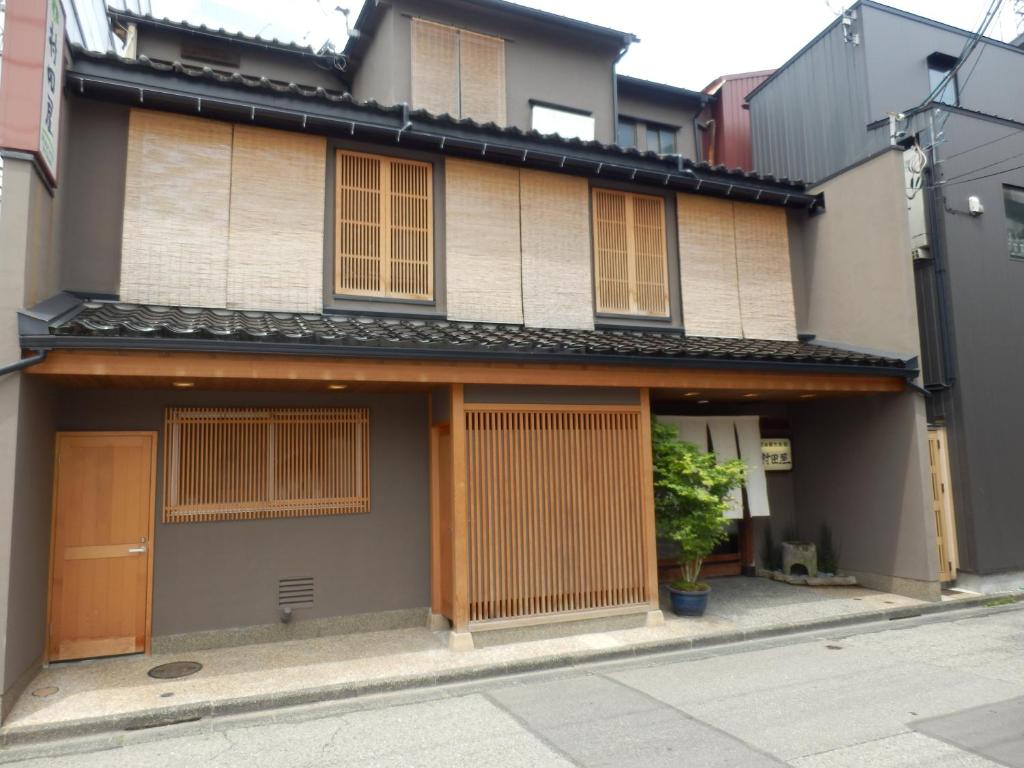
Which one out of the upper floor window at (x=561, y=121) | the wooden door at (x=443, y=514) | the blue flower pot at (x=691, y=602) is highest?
the upper floor window at (x=561, y=121)

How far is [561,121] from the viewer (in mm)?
12086

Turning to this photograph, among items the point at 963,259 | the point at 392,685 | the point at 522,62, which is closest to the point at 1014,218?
the point at 963,259

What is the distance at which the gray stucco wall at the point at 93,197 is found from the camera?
7172mm

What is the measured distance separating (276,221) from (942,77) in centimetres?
1273

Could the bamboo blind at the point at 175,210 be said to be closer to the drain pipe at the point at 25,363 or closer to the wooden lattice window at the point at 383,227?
the wooden lattice window at the point at 383,227

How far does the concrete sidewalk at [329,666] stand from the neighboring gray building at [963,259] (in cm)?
202

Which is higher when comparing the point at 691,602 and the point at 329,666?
the point at 691,602

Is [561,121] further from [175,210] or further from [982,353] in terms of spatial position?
[982,353]

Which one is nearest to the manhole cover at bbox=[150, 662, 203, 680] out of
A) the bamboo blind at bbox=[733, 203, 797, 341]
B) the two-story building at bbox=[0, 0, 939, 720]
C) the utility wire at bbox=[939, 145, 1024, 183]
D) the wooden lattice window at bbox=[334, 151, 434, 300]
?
the two-story building at bbox=[0, 0, 939, 720]

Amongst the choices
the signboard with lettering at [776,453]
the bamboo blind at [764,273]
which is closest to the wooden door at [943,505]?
the signboard with lettering at [776,453]

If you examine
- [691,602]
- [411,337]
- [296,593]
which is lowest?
[691,602]

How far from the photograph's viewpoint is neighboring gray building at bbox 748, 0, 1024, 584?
10.1 meters

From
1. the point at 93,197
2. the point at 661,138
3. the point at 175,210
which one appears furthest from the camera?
the point at 661,138

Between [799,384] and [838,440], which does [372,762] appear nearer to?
[799,384]
